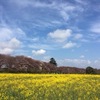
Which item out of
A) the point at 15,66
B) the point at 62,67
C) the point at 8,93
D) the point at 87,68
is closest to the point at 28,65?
the point at 15,66

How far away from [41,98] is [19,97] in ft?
3.59

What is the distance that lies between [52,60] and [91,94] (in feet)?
81.3

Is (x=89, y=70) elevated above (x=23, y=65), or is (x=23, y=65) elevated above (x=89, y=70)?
(x=23, y=65)

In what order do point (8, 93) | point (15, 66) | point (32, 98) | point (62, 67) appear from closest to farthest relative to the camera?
point (32, 98) → point (8, 93) → point (15, 66) → point (62, 67)

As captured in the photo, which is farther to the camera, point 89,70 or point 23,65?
point 89,70

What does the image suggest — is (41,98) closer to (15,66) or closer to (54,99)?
(54,99)

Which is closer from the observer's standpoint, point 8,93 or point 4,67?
point 8,93

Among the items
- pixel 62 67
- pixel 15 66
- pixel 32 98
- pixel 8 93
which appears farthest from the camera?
pixel 62 67

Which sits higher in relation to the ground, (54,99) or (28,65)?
(28,65)

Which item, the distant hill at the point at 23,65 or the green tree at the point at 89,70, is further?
the green tree at the point at 89,70

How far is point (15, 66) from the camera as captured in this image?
114 feet

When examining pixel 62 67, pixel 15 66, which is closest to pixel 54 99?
pixel 15 66

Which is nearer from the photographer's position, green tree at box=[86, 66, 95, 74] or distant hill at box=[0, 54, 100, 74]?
distant hill at box=[0, 54, 100, 74]

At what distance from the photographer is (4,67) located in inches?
1379
